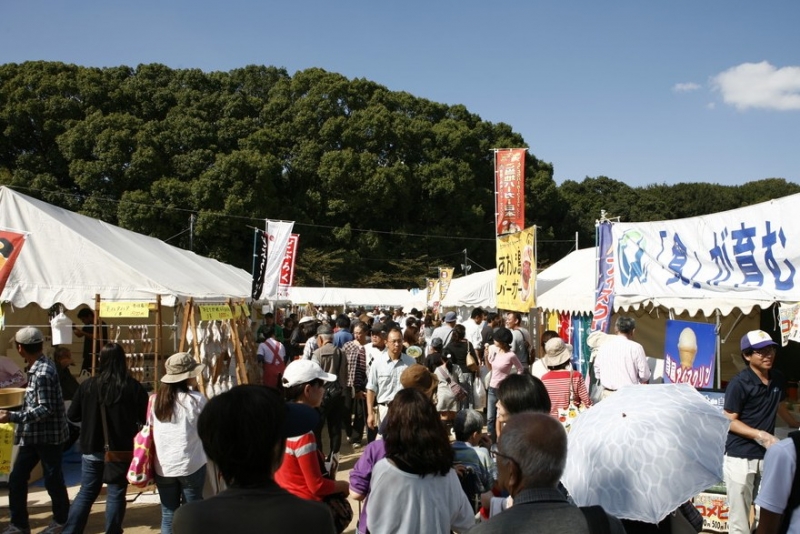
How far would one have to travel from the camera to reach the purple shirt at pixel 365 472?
10.2 ft

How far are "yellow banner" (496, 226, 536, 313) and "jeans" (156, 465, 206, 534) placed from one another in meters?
7.20

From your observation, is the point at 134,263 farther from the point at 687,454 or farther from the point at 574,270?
the point at 574,270

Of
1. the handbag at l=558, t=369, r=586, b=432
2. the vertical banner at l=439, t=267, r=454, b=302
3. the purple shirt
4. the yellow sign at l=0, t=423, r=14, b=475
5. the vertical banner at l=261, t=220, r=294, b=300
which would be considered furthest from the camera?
the vertical banner at l=439, t=267, r=454, b=302

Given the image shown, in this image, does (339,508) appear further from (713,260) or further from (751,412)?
(713,260)

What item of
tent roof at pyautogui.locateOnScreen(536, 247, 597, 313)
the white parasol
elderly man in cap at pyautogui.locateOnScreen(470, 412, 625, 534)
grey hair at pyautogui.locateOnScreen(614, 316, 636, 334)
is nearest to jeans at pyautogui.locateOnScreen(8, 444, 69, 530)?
the white parasol

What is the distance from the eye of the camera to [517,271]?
38.1 ft

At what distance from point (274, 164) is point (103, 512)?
30581 millimetres

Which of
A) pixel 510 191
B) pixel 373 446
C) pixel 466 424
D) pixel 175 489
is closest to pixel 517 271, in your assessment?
pixel 510 191

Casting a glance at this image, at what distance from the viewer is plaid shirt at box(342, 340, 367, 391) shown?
873 centimetres

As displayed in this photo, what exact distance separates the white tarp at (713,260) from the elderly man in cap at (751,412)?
7.22ft

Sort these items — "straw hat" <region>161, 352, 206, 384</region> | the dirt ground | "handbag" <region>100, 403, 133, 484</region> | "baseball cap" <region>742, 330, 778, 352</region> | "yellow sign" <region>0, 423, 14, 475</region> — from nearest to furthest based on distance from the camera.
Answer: "baseball cap" <region>742, 330, 778, 352</region>, "straw hat" <region>161, 352, 206, 384</region>, "handbag" <region>100, 403, 133, 484</region>, "yellow sign" <region>0, 423, 14, 475</region>, the dirt ground

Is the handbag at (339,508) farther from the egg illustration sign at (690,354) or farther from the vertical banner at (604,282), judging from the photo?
the vertical banner at (604,282)

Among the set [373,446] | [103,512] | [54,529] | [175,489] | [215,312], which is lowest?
[103,512]

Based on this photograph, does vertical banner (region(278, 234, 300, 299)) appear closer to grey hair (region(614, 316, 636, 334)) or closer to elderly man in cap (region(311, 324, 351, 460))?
elderly man in cap (region(311, 324, 351, 460))
